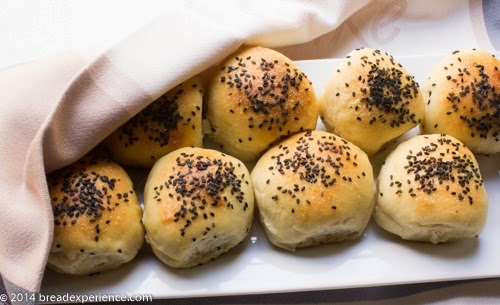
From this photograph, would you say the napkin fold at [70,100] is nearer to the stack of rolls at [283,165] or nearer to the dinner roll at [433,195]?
the stack of rolls at [283,165]

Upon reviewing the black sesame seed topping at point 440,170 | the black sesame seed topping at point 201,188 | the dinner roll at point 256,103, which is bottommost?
the black sesame seed topping at point 201,188

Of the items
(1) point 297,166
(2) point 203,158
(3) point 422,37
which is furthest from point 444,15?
(2) point 203,158

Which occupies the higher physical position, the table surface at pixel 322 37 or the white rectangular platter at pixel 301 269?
the table surface at pixel 322 37

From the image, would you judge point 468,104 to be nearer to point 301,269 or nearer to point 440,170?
point 440,170

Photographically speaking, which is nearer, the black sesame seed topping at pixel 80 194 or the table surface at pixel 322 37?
the black sesame seed topping at pixel 80 194

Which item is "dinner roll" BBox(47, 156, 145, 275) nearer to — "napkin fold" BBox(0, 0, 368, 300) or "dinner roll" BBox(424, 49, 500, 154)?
"napkin fold" BBox(0, 0, 368, 300)

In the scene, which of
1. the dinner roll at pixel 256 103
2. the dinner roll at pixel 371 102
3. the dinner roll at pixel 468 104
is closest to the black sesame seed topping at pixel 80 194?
the dinner roll at pixel 256 103
